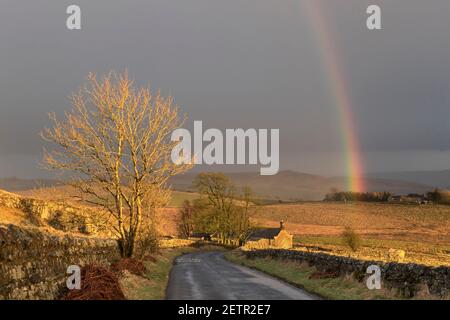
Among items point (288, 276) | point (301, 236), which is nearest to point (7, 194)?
point (288, 276)

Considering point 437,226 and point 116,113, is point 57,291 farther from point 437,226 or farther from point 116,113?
point 437,226

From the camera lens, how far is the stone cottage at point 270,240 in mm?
83750

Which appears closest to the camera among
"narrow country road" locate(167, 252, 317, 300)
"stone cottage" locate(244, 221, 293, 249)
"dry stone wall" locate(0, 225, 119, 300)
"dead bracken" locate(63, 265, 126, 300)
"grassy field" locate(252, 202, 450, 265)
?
"dry stone wall" locate(0, 225, 119, 300)

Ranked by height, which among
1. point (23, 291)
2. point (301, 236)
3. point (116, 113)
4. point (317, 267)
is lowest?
point (301, 236)

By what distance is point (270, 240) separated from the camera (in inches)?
3674

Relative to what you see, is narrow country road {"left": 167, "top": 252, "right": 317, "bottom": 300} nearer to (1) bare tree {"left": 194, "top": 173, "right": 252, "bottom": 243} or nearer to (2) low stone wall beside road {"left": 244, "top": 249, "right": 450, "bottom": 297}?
(2) low stone wall beside road {"left": 244, "top": 249, "right": 450, "bottom": 297}

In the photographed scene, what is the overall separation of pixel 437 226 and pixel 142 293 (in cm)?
11754

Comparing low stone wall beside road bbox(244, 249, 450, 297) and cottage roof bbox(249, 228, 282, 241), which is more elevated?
low stone wall beside road bbox(244, 249, 450, 297)

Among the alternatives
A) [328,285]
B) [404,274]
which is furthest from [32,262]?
[328,285]

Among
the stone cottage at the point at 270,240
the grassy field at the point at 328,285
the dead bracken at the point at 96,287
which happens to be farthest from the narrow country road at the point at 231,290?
the stone cottage at the point at 270,240

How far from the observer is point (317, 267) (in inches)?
1272

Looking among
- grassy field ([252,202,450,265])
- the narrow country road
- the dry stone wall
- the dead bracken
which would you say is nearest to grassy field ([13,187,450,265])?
grassy field ([252,202,450,265])

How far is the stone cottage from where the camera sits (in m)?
83.8

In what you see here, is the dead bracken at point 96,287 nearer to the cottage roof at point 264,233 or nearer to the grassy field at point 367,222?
the grassy field at point 367,222
